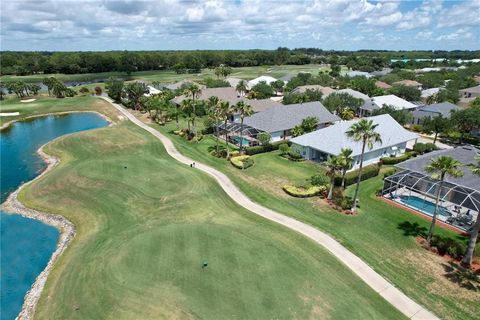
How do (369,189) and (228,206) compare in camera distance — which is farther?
(369,189)

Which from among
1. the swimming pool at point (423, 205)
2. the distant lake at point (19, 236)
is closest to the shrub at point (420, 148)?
the swimming pool at point (423, 205)

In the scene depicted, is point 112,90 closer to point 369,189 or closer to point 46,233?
point 46,233

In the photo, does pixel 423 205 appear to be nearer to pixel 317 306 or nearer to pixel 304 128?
pixel 317 306

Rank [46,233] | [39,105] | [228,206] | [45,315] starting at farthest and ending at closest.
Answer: [39,105] < [228,206] < [46,233] < [45,315]

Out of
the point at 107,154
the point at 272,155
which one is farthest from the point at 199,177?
the point at 107,154

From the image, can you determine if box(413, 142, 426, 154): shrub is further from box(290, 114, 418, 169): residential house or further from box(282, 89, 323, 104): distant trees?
box(282, 89, 323, 104): distant trees

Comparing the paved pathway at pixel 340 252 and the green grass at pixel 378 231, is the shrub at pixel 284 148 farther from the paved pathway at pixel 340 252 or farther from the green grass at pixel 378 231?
the paved pathway at pixel 340 252
